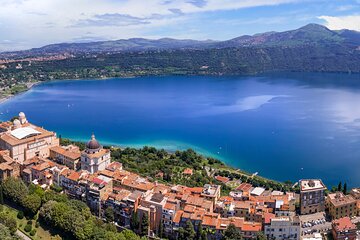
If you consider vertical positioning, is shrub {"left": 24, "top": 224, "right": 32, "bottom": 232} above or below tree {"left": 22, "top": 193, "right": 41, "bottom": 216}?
below

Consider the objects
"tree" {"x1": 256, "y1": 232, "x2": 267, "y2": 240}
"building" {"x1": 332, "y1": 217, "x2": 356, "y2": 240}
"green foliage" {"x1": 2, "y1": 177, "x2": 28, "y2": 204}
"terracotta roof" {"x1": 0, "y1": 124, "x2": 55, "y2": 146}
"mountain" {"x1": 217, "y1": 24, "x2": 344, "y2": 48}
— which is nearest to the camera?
"tree" {"x1": 256, "y1": 232, "x2": 267, "y2": 240}

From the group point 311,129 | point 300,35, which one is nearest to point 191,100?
point 311,129

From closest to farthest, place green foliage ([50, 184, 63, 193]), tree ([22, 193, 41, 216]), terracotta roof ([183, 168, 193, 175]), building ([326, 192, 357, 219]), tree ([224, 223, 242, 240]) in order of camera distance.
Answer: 1. tree ([224, 223, 242, 240])
2. tree ([22, 193, 41, 216])
3. building ([326, 192, 357, 219])
4. green foliage ([50, 184, 63, 193])
5. terracotta roof ([183, 168, 193, 175])

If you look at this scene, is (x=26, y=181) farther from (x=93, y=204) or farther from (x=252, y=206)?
(x=252, y=206)

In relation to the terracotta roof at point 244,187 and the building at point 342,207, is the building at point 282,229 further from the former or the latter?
the terracotta roof at point 244,187

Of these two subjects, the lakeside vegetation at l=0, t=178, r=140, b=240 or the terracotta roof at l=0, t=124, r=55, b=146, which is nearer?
the lakeside vegetation at l=0, t=178, r=140, b=240

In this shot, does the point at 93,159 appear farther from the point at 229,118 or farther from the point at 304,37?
the point at 304,37

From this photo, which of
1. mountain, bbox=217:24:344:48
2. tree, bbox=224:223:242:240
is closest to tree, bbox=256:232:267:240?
tree, bbox=224:223:242:240

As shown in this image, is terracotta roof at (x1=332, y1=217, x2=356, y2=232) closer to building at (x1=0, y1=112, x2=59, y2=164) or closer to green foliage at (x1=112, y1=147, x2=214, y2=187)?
green foliage at (x1=112, y1=147, x2=214, y2=187)
